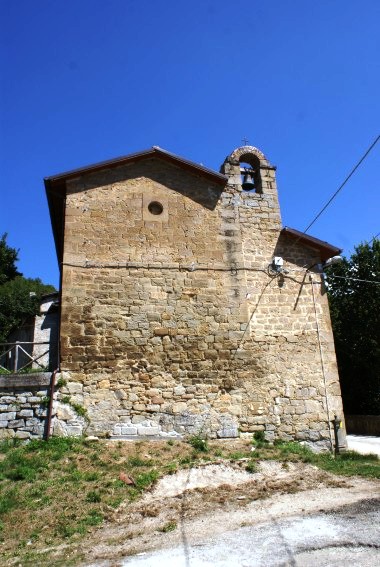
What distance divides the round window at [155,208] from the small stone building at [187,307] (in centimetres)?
3

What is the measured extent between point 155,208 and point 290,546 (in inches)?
336

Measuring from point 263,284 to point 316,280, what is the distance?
156 centimetres

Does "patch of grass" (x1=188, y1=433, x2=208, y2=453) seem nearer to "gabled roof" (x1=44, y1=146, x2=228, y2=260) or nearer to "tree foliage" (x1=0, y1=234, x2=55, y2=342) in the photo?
"gabled roof" (x1=44, y1=146, x2=228, y2=260)

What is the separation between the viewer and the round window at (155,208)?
11555 millimetres

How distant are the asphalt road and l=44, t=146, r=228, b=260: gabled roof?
8729 mm

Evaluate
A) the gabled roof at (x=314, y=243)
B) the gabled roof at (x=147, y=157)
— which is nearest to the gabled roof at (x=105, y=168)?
Result: the gabled roof at (x=147, y=157)

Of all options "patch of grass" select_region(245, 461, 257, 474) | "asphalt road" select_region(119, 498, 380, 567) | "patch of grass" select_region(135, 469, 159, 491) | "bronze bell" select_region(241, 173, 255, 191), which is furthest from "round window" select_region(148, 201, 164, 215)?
"asphalt road" select_region(119, 498, 380, 567)

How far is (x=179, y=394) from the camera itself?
33.3 feet

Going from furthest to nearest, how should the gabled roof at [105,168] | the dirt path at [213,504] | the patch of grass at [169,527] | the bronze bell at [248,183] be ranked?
the bronze bell at [248,183]
the gabled roof at [105,168]
the patch of grass at [169,527]
the dirt path at [213,504]

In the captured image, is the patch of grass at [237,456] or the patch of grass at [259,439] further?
the patch of grass at [259,439]

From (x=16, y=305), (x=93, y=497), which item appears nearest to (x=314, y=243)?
(x=93, y=497)

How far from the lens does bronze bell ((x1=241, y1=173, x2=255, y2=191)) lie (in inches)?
492

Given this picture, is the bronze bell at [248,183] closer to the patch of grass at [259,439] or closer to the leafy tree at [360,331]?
the patch of grass at [259,439]

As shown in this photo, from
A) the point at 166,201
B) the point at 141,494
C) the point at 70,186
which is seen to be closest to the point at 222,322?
the point at 166,201
